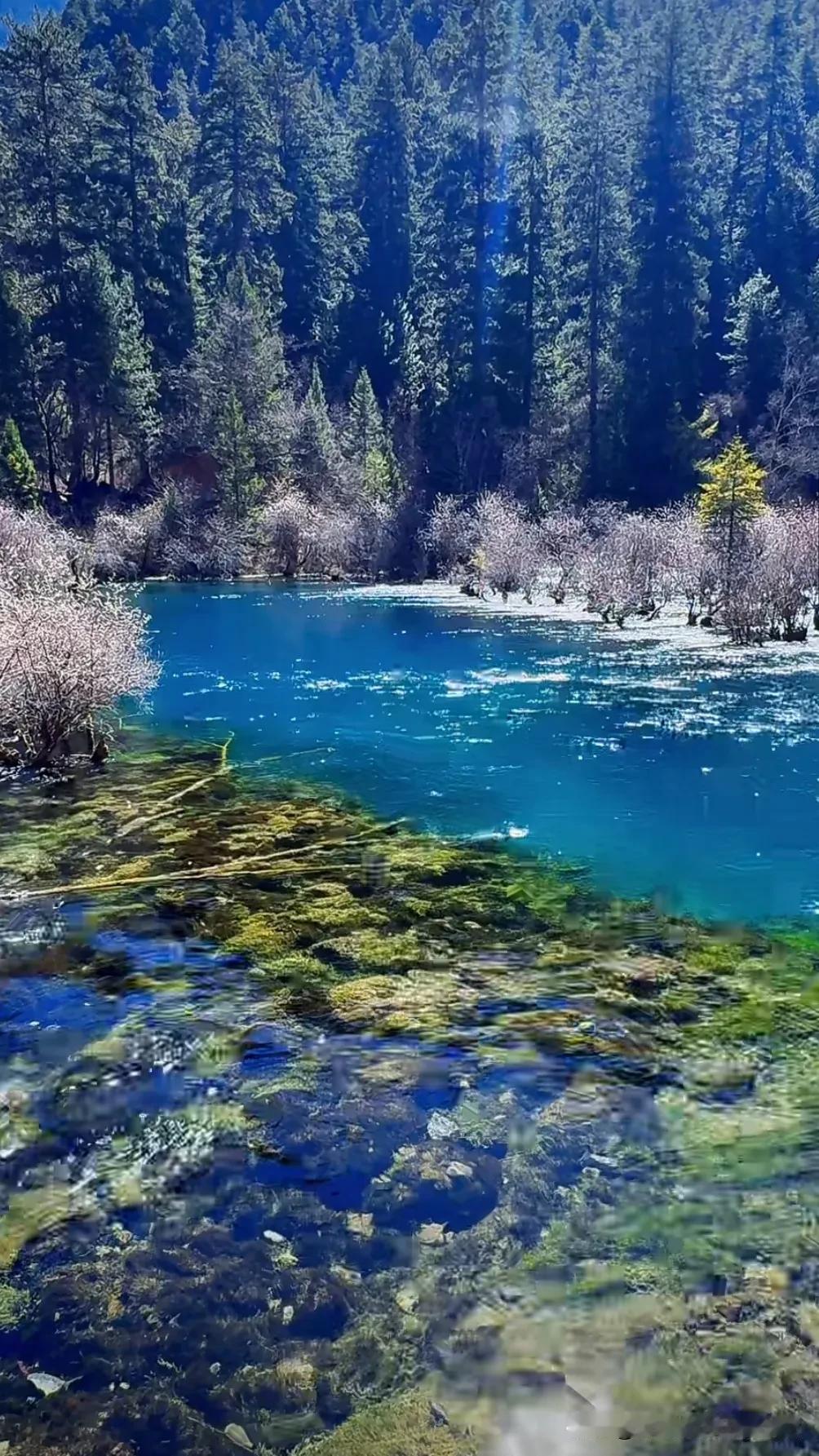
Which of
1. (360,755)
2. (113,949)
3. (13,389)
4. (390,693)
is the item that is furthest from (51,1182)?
(13,389)

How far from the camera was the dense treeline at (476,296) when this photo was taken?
2131 inches

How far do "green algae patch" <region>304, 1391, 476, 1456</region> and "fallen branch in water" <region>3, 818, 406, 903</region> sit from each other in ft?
20.4

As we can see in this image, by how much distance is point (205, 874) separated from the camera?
983 cm

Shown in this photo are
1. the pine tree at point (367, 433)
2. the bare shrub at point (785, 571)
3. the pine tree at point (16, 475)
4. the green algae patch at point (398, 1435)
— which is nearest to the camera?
the green algae patch at point (398, 1435)

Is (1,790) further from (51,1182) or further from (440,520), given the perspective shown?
(440,520)

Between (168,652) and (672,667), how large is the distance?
1260cm

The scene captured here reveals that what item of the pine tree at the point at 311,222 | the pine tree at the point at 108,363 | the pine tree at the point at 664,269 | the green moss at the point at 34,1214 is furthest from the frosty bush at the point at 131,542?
the green moss at the point at 34,1214

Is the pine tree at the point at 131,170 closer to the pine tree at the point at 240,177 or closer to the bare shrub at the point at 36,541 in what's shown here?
the pine tree at the point at 240,177

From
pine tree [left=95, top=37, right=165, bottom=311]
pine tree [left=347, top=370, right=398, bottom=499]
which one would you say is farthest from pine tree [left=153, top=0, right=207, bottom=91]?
pine tree [left=347, top=370, right=398, bottom=499]

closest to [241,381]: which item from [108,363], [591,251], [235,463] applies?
[235,463]

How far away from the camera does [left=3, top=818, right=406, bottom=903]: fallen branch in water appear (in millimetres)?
9273

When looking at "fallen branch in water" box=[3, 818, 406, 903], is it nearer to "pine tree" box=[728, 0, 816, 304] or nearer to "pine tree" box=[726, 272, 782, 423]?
"pine tree" box=[726, 272, 782, 423]

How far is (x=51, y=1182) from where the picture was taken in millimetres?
5133

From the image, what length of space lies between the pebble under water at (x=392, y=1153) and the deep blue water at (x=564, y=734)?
373 millimetres
